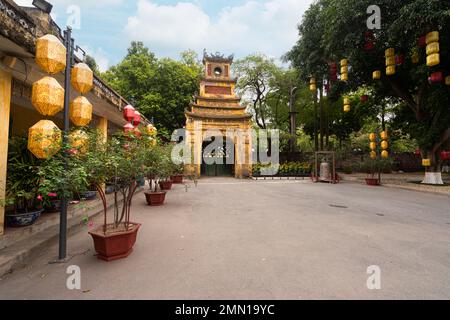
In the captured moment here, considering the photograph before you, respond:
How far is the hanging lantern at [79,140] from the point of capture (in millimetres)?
3027

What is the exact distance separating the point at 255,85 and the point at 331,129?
401 inches

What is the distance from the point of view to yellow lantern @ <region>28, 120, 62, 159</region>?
2783 millimetres

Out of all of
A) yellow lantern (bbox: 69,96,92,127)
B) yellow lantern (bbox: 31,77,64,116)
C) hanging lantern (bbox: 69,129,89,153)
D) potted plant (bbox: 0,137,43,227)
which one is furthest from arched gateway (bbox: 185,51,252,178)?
yellow lantern (bbox: 31,77,64,116)

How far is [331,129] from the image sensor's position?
23562 mm

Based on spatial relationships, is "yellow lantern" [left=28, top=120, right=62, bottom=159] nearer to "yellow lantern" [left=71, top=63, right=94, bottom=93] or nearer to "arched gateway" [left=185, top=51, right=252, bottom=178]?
"yellow lantern" [left=71, top=63, right=94, bottom=93]

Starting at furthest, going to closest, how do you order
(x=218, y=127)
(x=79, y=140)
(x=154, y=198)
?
1. (x=218, y=127)
2. (x=154, y=198)
3. (x=79, y=140)

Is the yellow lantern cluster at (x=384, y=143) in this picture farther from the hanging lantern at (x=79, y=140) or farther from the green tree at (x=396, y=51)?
the hanging lantern at (x=79, y=140)

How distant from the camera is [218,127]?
17.8 metres

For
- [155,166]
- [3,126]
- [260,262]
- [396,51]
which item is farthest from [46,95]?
[396,51]

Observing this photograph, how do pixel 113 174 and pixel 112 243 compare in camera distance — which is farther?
pixel 113 174

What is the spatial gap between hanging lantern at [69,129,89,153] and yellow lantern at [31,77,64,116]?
0.41 m

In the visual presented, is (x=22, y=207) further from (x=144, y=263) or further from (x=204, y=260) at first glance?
(x=204, y=260)

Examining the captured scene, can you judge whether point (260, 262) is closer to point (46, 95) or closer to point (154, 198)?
point (46, 95)

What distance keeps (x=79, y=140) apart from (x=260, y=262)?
3128 millimetres
